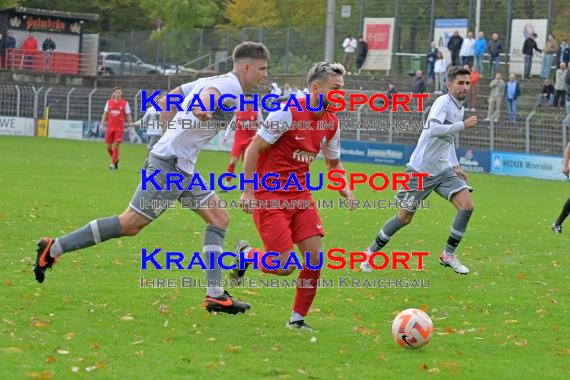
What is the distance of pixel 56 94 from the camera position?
41.5 meters

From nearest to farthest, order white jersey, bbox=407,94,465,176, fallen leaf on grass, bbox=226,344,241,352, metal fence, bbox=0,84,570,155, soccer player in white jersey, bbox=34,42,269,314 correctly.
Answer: fallen leaf on grass, bbox=226,344,241,352
soccer player in white jersey, bbox=34,42,269,314
white jersey, bbox=407,94,465,176
metal fence, bbox=0,84,570,155

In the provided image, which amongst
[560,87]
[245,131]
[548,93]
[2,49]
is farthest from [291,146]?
[2,49]

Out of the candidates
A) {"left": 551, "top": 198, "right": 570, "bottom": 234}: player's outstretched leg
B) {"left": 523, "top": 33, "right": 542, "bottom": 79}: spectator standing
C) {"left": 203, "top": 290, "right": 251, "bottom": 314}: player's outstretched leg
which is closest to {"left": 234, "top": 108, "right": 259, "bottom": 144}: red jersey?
{"left": 551, "top": 198, "right": 570, "bottom": 234}: player's outstretched leg

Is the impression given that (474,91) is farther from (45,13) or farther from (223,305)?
(223,305)

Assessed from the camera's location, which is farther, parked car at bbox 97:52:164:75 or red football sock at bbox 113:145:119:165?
parked car at bbox 97:52:164:75

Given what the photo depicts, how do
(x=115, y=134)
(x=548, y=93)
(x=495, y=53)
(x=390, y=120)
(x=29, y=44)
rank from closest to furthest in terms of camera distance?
(x=115, y=134) → (x=548, y=93) → (x=390, y=120) → (x=495, y=53) → (x=29, y=44)

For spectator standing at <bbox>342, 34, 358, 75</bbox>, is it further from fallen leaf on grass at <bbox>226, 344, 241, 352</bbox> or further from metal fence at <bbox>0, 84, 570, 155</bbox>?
fallen leaf on grass at <bbox>226, 344, 241, 352</bbox>

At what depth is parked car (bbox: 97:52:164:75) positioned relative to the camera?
51.3 m

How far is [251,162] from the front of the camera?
8102 millimetres

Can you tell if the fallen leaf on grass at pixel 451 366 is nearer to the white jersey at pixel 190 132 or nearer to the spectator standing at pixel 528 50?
the white jersey at pixel 190 132

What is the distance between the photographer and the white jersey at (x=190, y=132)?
8414 millimetres

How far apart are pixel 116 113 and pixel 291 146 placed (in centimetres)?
1799

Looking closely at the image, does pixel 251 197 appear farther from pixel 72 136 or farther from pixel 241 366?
pixel 72 136

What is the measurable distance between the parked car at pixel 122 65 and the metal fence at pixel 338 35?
269 mm
